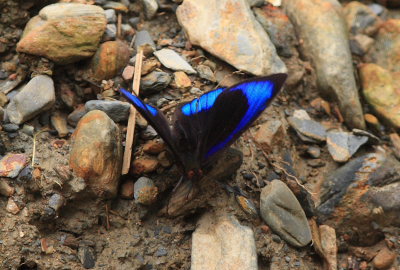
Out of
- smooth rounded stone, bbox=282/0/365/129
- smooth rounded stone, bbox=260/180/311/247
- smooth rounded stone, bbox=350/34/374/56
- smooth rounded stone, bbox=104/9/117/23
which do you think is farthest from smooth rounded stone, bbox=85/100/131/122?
smooth rounded stone, bbox=350/34/374/56

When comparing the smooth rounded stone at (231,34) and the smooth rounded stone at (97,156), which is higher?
the smooth rounded stone at (231,34)

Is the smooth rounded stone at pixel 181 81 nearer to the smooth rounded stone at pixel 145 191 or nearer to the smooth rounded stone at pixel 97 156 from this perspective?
the smooth rounded stone at pixel 97 156

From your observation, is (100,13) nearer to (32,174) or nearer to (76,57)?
(76,57)

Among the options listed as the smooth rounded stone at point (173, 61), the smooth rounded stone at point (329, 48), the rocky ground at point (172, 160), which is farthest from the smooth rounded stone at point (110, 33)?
the smooth rounded stone at point (329, 48)

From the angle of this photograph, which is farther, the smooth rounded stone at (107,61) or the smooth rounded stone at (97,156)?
the smooth rounded stone at (107,61)

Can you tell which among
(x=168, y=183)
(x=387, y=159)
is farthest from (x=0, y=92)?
(x=387, y=159)

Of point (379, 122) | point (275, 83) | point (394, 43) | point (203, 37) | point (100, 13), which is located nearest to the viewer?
point (275, 83)
